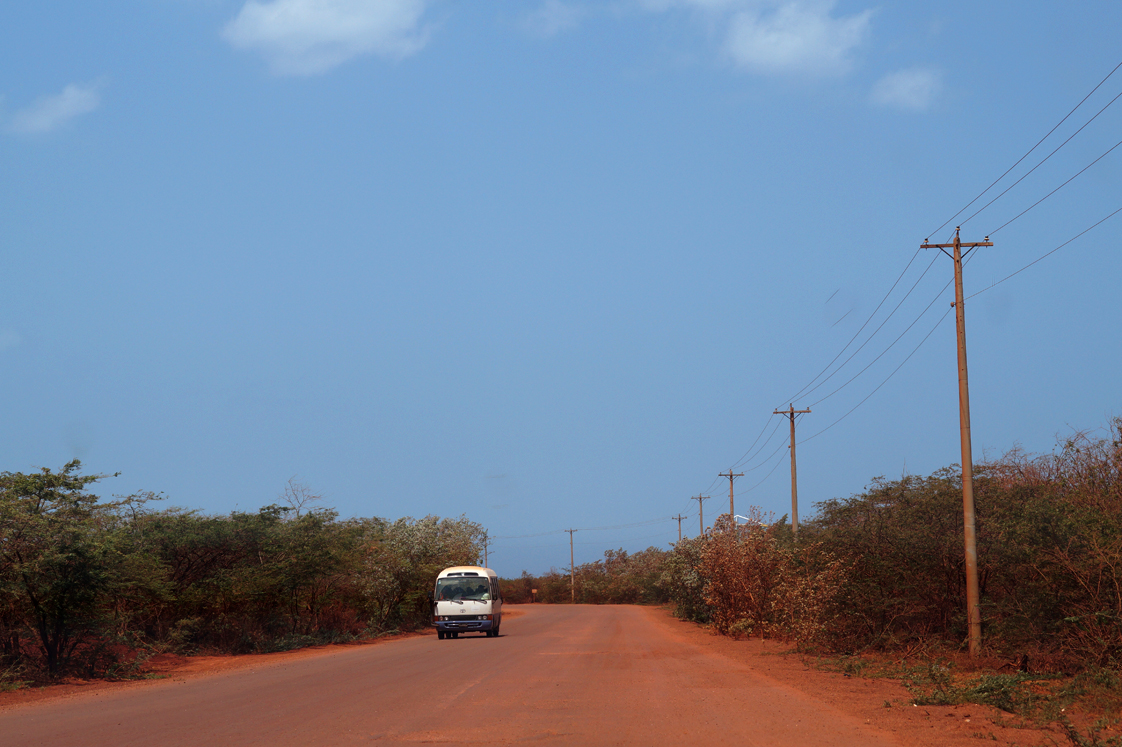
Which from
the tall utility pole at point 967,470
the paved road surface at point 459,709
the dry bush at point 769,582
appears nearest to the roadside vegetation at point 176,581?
the paved road surface at point 459,709

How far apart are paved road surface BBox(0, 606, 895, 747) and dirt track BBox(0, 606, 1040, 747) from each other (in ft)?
0.09

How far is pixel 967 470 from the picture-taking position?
17453 millimetres

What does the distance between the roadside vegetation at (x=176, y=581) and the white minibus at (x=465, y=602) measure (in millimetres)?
3930

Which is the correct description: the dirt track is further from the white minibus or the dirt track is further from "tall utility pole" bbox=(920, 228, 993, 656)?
the white minibus

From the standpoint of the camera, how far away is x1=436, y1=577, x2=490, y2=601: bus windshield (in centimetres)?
3259

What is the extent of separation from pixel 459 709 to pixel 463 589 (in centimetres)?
2080

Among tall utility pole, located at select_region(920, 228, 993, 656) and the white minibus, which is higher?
tall utility pole, located at select_region(920, 228, 993, 656)

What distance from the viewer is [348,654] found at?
26031 millimetres

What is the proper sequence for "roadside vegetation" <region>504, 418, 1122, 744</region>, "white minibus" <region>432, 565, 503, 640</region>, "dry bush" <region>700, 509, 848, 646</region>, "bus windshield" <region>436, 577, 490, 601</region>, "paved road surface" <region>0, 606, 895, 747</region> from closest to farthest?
1. "paved road surface" <region>0, 606, 895, 747</region>
2. "roadside vegetation" <region>504, 418, 1122, 744</region>
3. "dry bush" <region>700, 509, 848, 646</region>
4. "white minibus" <region>432, 565, 503, 640</region>
5. "bus windshield" <region>436, 577, 490, 601</region>

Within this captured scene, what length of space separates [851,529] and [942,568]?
2.31m

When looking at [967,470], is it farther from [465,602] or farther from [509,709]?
[465,602]

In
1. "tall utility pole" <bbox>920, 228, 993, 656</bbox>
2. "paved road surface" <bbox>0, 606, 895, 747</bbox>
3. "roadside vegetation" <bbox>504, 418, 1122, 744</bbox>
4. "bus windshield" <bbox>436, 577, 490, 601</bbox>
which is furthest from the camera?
"bus windshield" <bbox>436, 577, 490, 601</bbox>

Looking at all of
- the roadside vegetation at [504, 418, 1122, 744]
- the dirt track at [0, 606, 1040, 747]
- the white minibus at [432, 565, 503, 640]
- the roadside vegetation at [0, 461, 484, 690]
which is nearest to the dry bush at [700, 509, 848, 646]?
the roadside vegetation at [504, 418, 1122, 744]

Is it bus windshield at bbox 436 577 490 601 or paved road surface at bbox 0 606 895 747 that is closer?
paved road surface at bbox 0 606 895 747
